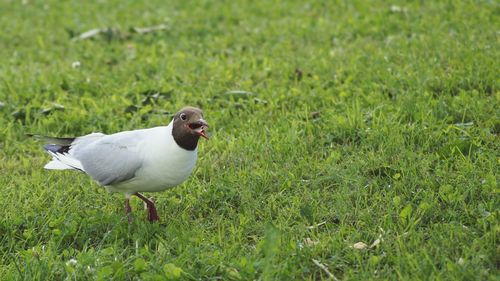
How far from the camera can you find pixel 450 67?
19.5 ft

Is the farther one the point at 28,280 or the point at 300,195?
the point at 300,195

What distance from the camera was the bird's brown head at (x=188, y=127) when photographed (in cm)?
395

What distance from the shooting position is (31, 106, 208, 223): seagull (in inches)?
157

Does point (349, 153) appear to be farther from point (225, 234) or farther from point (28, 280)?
point (28, 280)

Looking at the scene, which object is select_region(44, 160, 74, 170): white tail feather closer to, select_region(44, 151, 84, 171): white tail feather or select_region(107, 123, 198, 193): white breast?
select_region(44, 151, 84, 171): white tail feather

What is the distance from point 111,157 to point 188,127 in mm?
611

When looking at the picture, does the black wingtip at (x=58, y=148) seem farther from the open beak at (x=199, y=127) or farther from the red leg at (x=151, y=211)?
the open beak at (x=199, y=127)

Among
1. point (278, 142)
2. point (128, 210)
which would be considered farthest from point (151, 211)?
point (278, 142)

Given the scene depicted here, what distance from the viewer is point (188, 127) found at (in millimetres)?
3965

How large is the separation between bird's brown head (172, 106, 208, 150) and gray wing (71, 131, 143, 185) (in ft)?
0.97

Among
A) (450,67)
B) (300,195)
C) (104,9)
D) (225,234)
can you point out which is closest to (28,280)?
(225,234)

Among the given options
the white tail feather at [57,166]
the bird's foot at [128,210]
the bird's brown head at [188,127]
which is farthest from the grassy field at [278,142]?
the bird's brown head at [188,127]

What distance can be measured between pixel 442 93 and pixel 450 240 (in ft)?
7.01

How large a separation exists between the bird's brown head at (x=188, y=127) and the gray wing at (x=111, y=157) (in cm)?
30
